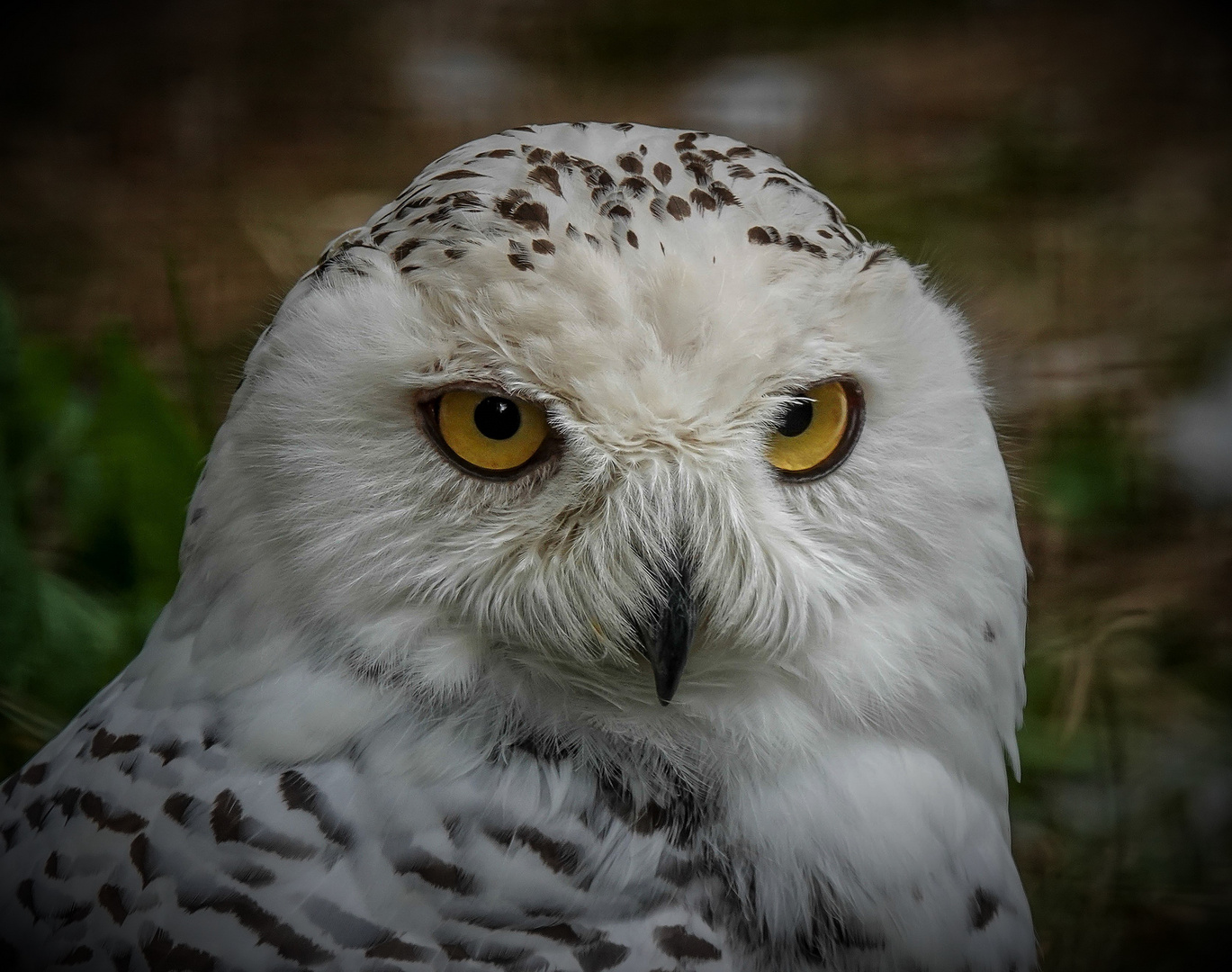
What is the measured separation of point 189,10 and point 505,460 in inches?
151

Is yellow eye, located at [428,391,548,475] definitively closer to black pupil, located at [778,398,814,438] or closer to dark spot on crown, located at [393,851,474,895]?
black pupil, located at [778,398,814,438]

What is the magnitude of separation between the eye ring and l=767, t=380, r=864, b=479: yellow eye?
0.18 metres

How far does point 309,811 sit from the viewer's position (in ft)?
2.90

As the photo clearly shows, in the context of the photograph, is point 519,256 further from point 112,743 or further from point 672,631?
point 112,743

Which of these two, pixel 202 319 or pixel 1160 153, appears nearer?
pixel 202 319

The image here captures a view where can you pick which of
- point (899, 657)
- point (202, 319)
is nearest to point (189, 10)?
point (202, 319)

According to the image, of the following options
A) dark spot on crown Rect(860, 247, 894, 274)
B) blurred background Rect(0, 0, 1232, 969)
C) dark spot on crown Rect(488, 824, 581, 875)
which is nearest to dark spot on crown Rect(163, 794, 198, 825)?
dark spot on crown Rect(488, 824, 581, 875)

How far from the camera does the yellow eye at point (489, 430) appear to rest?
0.83 metres

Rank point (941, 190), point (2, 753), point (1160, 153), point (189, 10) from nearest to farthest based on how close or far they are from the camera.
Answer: point (2, 753) < point (941, 190) < point (1160, 153) < point (189, 10)

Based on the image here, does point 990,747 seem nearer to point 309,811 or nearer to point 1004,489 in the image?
point 1004,489

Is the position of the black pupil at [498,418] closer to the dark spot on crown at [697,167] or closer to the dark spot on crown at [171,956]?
the dark spot on crown at [697,167]

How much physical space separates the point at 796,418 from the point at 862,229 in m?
2.11

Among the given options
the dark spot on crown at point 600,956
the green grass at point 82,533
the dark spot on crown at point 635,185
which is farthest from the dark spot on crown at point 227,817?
the green grass at point 82,533

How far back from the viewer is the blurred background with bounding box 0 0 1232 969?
163 cm
